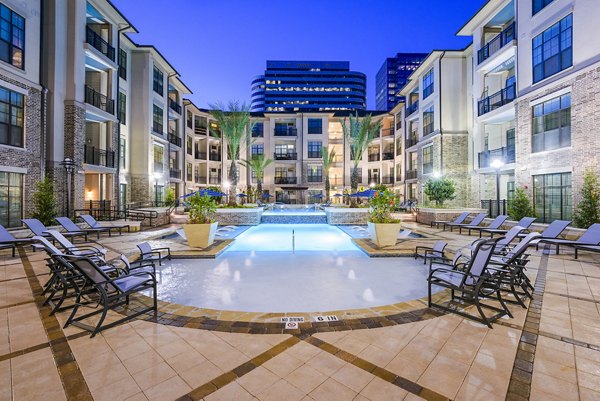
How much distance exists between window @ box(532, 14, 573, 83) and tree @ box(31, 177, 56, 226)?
23.4 meters

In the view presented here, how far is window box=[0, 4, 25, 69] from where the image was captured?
38.5ft

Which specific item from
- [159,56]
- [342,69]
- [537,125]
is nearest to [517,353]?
[537,125]

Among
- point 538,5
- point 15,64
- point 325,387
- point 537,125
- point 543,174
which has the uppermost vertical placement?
point 538,5

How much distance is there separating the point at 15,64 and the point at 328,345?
1710cm

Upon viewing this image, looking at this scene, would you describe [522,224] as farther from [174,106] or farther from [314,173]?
[174,106]

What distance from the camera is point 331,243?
10.8m

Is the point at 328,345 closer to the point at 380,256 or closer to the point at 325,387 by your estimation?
the point at 325,387

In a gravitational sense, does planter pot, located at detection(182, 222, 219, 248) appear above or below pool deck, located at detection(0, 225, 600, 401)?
above

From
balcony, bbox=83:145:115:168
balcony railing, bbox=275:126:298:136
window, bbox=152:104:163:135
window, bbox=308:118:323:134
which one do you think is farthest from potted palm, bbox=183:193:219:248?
balcony railing, bbox=275:126:298:136

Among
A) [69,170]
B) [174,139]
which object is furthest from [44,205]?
[174,139]

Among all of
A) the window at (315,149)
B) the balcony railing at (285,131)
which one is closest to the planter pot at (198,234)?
the window at (315,149)

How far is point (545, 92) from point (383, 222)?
11911 mm

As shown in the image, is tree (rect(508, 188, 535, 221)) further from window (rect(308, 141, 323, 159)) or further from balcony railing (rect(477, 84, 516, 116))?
window (rect(308, 141, 323, 159))

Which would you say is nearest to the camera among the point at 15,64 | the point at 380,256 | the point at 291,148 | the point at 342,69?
the point at 380,256
